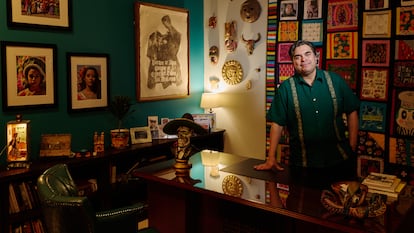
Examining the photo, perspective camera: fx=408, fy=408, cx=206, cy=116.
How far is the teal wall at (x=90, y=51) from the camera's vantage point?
338 centimetres

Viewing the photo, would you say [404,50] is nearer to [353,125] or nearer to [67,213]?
[353,125]

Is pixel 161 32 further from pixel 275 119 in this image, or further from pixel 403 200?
pixel 403 200

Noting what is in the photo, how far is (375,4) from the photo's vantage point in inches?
146

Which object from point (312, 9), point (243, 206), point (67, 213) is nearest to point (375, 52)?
point (312, 9)

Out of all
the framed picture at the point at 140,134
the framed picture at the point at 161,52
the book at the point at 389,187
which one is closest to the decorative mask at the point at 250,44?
the framed picture at the point at 161,52

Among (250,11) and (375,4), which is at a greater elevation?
(250,11)

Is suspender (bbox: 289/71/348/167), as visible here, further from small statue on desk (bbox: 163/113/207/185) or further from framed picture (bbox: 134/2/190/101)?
framed picture (bbox: 134/2/190/101)

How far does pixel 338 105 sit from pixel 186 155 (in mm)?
1160

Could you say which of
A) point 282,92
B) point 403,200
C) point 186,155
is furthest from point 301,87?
point 403,200

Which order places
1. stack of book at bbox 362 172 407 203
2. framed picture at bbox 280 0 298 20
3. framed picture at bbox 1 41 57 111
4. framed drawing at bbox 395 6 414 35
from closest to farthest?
stack of book at bbox 362 172 407 203, framed picture at bbox 1 41 57 111, framed drawing at bbox 395 6 414 35, framed picture at bbox 280 0 298 20

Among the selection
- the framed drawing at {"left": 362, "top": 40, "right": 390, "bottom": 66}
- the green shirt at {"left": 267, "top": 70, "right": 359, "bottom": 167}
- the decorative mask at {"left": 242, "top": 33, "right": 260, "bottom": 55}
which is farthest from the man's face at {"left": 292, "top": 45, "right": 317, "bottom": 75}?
the decorative mask at {"left": 242, "top": 33, "right": 260, "bottom": 55}

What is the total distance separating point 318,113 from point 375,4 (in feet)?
4.89

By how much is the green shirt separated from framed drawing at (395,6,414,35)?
1.09 metres

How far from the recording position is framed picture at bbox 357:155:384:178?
381cm
